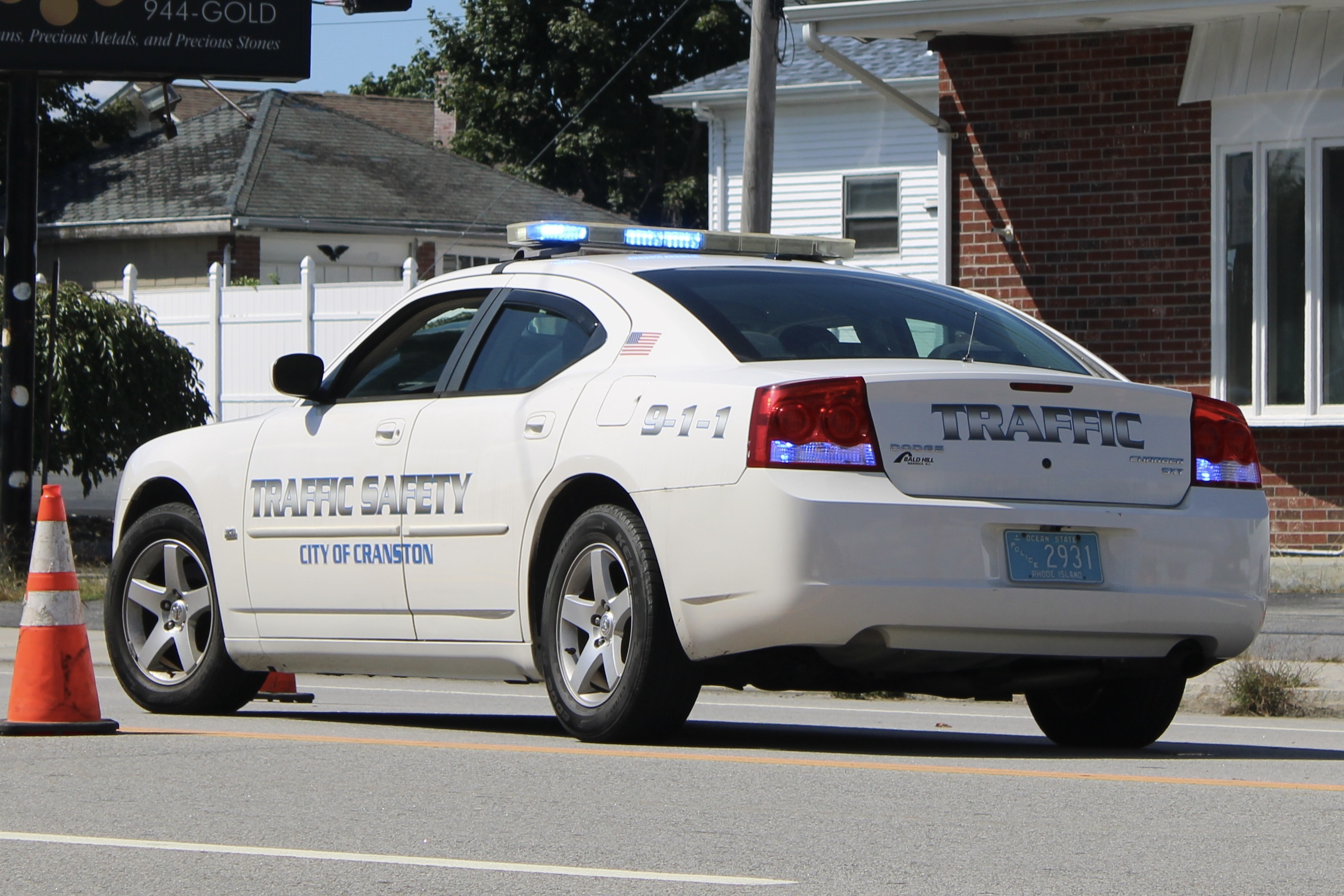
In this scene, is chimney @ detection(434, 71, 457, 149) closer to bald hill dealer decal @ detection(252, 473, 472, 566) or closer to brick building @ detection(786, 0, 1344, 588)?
brick building @ detection(786, 0, 1344, 588)

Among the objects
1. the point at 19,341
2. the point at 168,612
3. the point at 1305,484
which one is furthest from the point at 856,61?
the point at 168,612

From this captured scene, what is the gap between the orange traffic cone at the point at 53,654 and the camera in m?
7.39

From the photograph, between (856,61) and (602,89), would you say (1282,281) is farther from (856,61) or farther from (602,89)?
(602,89)

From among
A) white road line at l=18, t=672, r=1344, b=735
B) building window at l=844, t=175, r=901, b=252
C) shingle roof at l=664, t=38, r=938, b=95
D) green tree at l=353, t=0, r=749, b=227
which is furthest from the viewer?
green tree at l=353, t=0, r=749, b=227

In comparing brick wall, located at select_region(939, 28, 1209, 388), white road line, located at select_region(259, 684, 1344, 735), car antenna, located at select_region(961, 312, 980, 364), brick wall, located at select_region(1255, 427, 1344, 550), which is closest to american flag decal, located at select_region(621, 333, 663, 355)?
car antenna, located at select_region(961, 312, 980, 364)

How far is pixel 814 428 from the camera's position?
6.20 meters

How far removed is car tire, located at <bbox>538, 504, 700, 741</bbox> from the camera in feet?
21.3

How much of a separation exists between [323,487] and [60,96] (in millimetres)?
35561

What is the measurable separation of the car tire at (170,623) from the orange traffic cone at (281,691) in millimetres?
401

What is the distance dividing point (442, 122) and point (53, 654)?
46.5m

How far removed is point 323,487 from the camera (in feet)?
25.4

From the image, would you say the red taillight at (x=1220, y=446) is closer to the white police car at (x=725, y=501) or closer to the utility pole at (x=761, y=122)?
the white police car at (x=725, y=501)

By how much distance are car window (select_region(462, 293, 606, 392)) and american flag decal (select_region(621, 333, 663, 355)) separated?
150mm

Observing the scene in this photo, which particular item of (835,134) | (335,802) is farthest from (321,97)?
(335,802)
